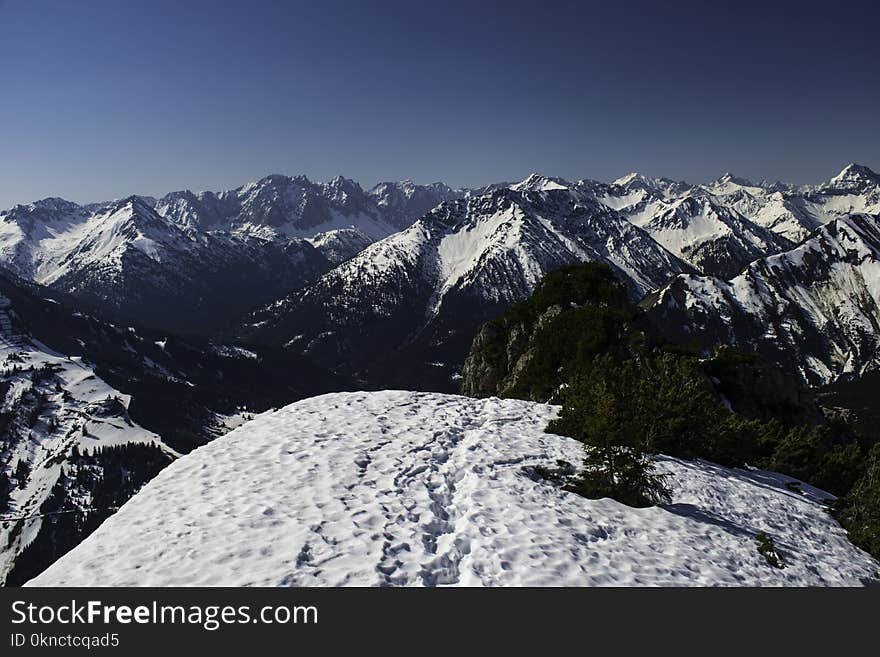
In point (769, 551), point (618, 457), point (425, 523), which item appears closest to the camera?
point (425, 523)

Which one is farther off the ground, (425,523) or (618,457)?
(618,457)

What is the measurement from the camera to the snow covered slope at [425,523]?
11344 millimetres

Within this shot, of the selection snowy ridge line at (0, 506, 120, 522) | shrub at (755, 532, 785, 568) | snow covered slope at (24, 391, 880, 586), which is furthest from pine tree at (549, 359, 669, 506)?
snowy ridge line at (0, 506, 120, 522)

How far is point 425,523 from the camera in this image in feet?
44.0

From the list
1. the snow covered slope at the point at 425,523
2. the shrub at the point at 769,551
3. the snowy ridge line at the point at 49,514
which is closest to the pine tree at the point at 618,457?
the snow covered slope at the point at 425,523

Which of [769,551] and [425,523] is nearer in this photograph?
[425,523]

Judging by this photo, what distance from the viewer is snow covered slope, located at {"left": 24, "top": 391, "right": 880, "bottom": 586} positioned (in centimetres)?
1134

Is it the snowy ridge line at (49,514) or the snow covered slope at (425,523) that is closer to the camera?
the snow covered slope at (425,523)

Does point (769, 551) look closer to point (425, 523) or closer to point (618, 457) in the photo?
point (618, 457)

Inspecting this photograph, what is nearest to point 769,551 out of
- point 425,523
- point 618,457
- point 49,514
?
point 618,457

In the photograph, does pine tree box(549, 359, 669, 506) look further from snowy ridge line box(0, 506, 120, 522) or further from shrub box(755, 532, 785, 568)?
snowy ridge line box(0, 506, 120, 522)

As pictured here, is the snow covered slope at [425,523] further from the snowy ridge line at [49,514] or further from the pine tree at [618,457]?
the snowy ridge line at [49,514]

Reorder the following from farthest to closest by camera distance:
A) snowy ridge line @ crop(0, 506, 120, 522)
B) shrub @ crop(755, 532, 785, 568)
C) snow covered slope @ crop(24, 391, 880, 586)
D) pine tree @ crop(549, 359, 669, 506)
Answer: snowy ridge line @ crop(0, 506, 120, 522) < pine tree @ crop(549, 359, 669, 506) < shrub @ crop(755, 532, 785, 568) < snow covered slope @ crop(24, 391, 880, 586)
